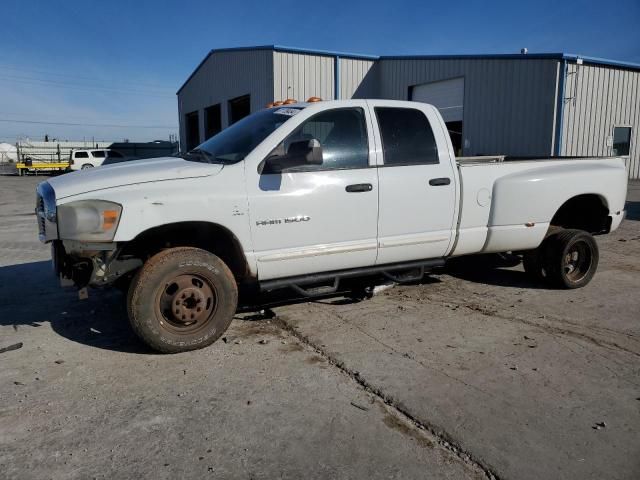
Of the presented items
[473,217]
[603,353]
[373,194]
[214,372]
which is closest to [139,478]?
[214,372]

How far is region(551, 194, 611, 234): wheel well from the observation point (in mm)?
5885

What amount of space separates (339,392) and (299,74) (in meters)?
18.6

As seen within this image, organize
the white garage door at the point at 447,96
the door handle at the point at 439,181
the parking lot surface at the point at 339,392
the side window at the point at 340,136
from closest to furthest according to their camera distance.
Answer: the parking lot surface at the point at 339,392, the side window at the point at 340,136, the door handle at the point at 439,181, the white garage door at the point at 447,96

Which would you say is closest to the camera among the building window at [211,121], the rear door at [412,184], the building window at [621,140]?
the rear door at [412,184]

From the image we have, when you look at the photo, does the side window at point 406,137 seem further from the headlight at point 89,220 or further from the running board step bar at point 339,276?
the headlight at point 89,220

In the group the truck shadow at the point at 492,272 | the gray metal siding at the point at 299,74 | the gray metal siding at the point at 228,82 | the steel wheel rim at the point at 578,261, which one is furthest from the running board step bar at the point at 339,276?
the gray metal siding at the point at 228,82

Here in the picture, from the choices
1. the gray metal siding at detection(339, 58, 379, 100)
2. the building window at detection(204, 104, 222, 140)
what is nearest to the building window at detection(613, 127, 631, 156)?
the gray metal siding at detection(339, 58, 379, 100)

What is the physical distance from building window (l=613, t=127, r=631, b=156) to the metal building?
0.04 metres

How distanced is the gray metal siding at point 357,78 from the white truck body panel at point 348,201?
54.3ft

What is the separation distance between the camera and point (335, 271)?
4598 mm

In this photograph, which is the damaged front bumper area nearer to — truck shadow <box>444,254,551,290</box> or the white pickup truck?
the white pickup truck

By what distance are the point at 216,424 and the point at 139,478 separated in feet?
1.85

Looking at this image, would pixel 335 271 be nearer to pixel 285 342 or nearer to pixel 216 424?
pixel 285 342

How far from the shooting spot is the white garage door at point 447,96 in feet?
62.2
